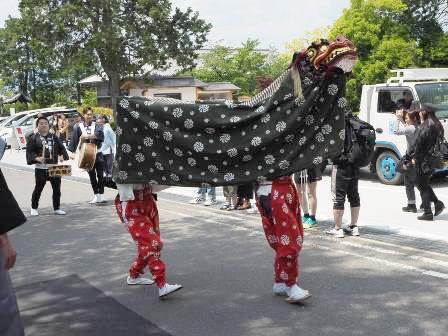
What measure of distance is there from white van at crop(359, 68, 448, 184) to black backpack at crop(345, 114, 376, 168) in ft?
14.4

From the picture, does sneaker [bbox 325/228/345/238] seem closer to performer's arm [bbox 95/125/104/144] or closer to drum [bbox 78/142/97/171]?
drum [bbox 78/142/97/171]

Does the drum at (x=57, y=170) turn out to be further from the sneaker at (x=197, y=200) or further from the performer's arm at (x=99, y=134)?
the sneaker at (x=197, y=200)

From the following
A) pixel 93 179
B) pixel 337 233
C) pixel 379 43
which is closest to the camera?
pixel 337 233

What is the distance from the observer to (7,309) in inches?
104

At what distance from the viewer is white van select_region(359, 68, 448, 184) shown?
1087 centimetres

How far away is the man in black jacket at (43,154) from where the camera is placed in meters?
9.61

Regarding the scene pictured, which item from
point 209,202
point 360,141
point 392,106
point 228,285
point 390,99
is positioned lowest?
point 228,285

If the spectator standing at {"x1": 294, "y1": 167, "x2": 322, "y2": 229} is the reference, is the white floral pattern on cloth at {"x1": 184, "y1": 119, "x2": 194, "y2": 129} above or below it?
above

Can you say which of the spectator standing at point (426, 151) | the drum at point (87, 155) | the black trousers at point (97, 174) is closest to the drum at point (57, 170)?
the drum at point (87, 155)

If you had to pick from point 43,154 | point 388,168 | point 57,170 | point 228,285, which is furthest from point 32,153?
point 388,168

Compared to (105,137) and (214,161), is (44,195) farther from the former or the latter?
(214,161)

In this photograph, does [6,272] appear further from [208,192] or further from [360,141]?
[208,192]

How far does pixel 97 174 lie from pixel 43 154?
1.46 m

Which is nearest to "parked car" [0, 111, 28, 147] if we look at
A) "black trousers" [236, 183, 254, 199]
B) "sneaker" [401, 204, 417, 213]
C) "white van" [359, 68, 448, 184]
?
"white van" [359, 68, 448, 184]
